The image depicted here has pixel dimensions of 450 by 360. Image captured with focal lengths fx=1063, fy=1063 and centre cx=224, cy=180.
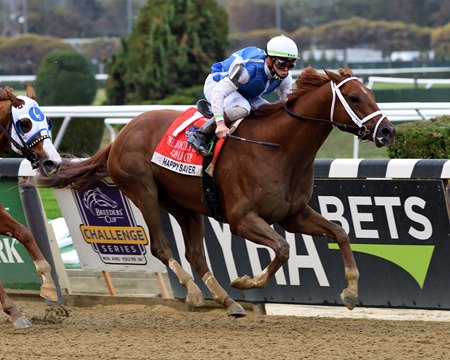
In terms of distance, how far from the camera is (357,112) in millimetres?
5879

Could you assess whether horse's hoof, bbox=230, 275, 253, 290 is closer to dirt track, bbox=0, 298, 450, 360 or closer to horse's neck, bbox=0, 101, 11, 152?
dirt track, bbox=0, 298, 450, 360

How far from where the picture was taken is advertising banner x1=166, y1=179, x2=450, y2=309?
6.33m

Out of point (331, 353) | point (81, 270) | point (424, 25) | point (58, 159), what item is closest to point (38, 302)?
point (81, 270)

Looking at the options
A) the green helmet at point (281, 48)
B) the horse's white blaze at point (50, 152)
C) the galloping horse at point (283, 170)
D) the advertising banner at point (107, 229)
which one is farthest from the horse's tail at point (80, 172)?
the green helmet at point (281, 48)

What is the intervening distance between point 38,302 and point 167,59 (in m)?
11.1

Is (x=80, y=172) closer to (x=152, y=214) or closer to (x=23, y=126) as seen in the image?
(x=152, y=214)

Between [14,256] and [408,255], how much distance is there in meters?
2.96

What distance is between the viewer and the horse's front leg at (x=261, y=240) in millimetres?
5996

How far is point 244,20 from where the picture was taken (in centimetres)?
4266

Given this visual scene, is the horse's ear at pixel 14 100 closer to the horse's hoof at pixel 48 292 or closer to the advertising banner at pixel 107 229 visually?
the horse's hoof at pixel 48 292

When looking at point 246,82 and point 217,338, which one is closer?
point 217,338

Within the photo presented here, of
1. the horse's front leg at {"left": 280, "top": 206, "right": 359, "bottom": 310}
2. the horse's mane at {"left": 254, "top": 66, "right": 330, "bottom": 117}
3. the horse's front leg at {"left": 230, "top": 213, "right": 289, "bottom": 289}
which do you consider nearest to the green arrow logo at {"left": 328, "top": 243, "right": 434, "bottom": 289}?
the horse's front leg at {"left": 280, "top": 206, "right": 359, "bottom": 310}

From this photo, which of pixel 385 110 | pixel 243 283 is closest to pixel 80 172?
pixel 243 283

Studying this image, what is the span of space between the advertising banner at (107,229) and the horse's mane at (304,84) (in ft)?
4.94
